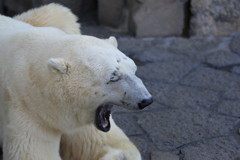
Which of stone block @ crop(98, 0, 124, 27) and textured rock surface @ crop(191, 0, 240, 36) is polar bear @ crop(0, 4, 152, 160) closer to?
stone block @ crop(98, 0, 124, 27)

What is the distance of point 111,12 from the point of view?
160 inches

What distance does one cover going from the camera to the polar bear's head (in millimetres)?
1727

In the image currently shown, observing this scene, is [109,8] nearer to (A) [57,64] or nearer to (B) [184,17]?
(B) [184,17]

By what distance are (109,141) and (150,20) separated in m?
1.93

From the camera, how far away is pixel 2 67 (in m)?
1.96

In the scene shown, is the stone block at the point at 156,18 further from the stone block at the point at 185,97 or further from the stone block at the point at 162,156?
the stone block at the point at 162,156

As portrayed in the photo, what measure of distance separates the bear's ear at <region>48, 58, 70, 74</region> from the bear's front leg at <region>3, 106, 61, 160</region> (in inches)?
10.8

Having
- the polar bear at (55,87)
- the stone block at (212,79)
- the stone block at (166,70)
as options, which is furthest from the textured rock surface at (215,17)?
the polar bear at (55,87)

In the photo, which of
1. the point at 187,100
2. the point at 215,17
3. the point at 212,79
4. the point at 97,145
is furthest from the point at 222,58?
the point at 97,145

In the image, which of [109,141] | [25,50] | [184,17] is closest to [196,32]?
[184,17]

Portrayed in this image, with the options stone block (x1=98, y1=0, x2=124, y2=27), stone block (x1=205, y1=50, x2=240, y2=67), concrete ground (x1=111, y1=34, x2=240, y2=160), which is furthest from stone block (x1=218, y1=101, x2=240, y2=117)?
stone block (x1=98, y1=0, x2=124, y2=27)

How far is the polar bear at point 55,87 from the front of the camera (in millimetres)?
1732

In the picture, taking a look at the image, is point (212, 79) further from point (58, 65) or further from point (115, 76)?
point (58, 65)

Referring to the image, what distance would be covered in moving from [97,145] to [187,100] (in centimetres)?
103
